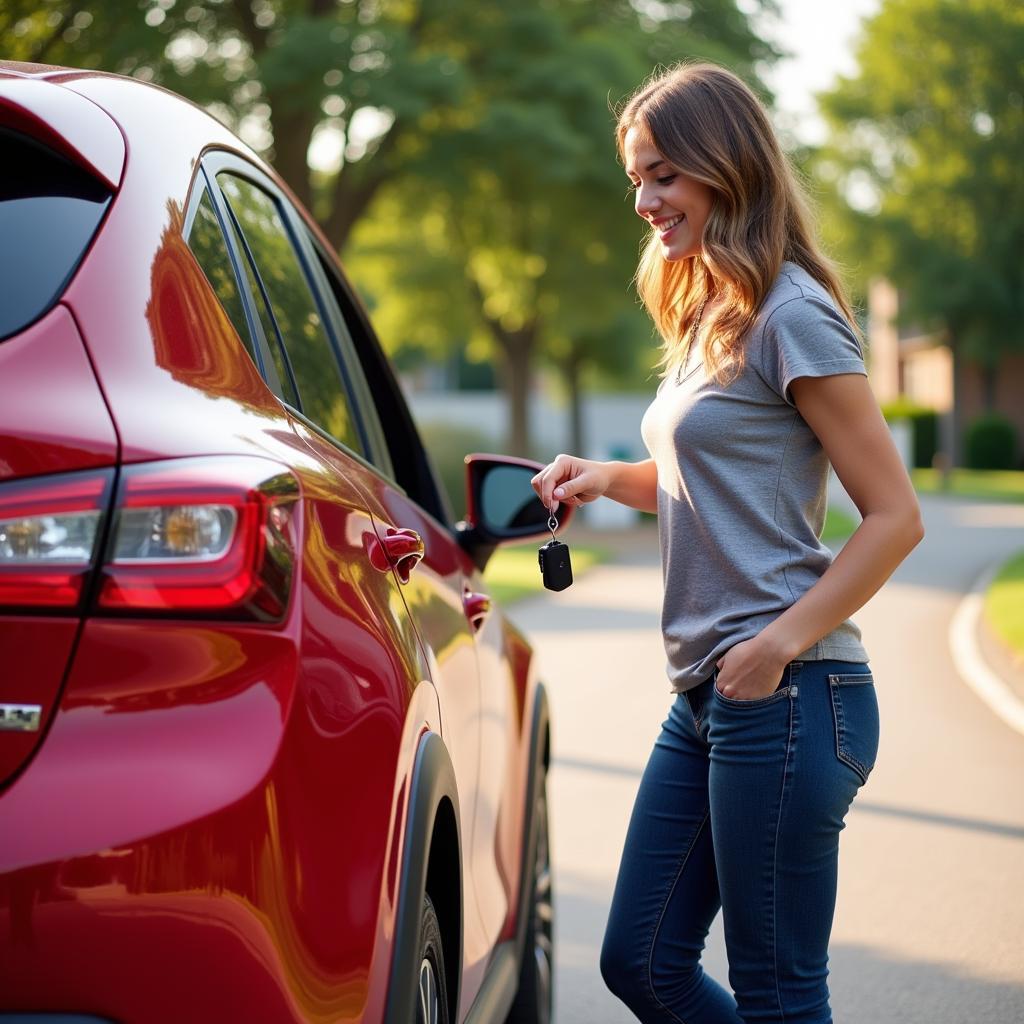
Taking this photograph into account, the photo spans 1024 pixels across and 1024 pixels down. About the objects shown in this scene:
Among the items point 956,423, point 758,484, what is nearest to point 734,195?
point 758,484

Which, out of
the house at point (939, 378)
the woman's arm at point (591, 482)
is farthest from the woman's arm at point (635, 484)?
the house at point (939, 378)

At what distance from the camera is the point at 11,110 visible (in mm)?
1979

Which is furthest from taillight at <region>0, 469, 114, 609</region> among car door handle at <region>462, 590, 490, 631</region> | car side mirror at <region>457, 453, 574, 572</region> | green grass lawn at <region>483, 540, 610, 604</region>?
green grass lawn at <region>483, 540, 610, 604</region>

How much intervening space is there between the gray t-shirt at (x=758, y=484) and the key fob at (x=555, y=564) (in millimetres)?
271

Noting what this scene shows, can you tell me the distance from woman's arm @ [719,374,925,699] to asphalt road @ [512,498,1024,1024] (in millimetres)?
2196

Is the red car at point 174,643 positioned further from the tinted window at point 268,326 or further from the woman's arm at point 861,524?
the woman's arm at point 861,524

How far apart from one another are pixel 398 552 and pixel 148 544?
67cm

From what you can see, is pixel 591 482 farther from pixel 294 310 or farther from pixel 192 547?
pixel 192 547

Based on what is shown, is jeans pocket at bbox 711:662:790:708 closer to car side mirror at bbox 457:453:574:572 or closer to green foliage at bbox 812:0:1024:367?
car side mirror at bbox 457:453:574:572

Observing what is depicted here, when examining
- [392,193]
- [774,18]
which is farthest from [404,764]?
[774,18]

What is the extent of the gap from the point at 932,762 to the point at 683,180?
578 cm

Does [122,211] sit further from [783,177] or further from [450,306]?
[450,306]

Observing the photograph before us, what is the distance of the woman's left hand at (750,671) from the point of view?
259 cm

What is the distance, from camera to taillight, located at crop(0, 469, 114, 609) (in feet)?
5.56
